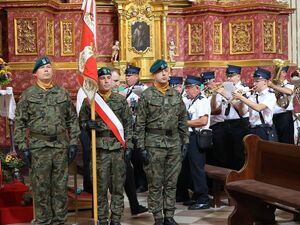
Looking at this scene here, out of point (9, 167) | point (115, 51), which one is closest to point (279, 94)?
point (9, 167)

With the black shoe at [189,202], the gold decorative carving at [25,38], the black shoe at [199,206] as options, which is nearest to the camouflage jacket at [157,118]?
the black shoe at [199,206]

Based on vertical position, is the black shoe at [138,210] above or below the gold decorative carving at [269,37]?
below

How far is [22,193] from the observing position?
25.0 ft

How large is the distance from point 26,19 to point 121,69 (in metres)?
2.31

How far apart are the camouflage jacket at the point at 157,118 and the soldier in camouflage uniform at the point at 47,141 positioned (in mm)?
702

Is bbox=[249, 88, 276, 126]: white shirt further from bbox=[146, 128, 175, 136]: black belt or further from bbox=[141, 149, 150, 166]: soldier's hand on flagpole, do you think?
bbox=[141, 149, 150, 166]: soldier's hand on flagpole

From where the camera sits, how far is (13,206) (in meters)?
7.53

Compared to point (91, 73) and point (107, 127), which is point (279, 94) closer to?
point (107, 127)

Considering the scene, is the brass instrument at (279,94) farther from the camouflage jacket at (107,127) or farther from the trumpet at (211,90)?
the camouflage jacket at (107,127)

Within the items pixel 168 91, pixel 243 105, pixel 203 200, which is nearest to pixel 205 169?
pixel 203 200

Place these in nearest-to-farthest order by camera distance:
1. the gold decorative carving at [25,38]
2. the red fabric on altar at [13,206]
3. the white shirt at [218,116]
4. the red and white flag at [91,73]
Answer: the red and white flag at [91,73], the red fabric on altar at [13,206], the white shirt at [218,116], the gold decorative carving at [25,38]

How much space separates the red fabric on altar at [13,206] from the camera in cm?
739

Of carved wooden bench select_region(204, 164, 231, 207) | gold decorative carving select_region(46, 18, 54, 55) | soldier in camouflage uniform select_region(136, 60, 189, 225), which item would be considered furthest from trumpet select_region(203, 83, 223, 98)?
gold decorative carving select_region(46, 18, 54, 55)

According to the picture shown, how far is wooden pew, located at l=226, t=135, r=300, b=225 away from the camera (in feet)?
20.6
